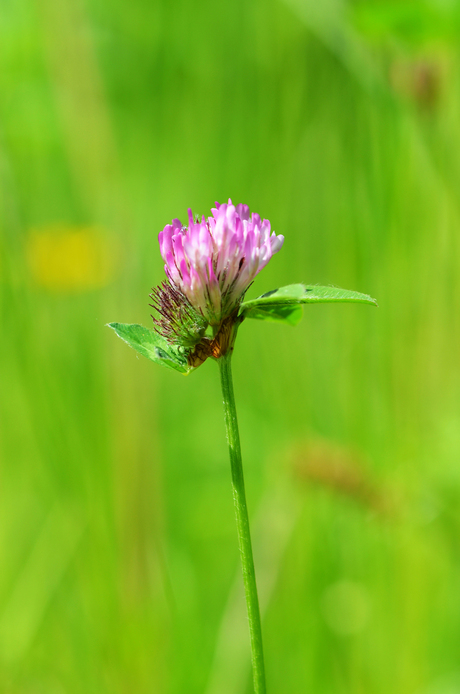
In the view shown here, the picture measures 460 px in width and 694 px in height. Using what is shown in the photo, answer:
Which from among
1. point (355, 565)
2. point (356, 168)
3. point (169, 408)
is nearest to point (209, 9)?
point (356, 168)

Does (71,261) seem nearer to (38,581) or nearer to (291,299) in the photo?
(38,581)

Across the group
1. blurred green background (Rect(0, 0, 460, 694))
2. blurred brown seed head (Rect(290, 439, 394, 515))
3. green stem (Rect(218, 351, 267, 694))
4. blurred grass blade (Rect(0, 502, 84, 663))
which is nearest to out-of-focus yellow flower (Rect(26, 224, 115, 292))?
blurred green background (Rect(0, 0, 460, 694))

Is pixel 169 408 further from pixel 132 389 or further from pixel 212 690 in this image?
pixel 212 690

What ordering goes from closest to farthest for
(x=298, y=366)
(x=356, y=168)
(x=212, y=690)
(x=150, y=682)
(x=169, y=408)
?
(x=212, y=690)
(x=150, y=682)
(x=356, y=168)
(x=298, y=366)
(x=169, y=408)

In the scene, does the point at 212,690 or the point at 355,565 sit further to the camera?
the point at 355,565

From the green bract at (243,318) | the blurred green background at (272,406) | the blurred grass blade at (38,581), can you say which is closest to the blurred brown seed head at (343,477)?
the blurred green background at (272,406)

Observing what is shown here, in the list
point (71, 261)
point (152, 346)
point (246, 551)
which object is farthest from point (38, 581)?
point (246, 551)

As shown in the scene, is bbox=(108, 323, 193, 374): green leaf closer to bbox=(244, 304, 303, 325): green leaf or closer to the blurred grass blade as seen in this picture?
bbox=(244, 304, 303, 325): green leaf

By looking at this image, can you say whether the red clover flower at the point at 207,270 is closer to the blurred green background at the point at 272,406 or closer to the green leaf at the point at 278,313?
the green leaf at the point at 278,313
